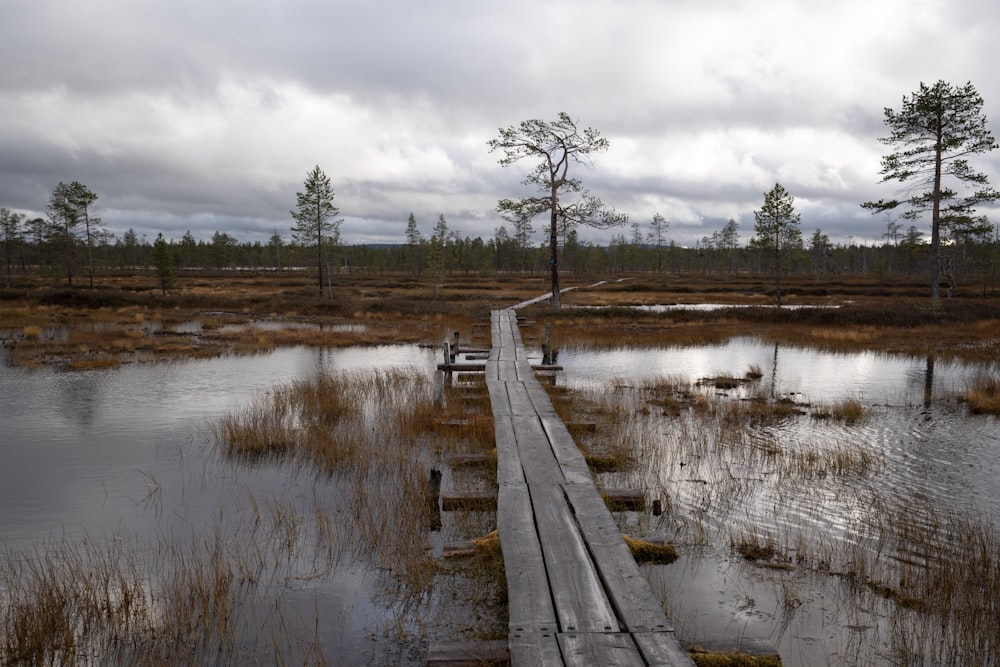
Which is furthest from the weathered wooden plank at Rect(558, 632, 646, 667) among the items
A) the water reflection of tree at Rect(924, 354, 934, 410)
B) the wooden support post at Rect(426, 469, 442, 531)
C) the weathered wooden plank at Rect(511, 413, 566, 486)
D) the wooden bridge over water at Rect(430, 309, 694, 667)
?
the water reflection of tree at Rect(924, 354, 934, 410)

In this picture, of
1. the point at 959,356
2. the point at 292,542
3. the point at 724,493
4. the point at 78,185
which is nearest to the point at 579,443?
the point at 724,493

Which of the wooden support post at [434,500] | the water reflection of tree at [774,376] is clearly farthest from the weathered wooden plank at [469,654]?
the water reflection of tree at [774,376]

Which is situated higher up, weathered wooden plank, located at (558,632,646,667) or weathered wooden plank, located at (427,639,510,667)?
weathered wooden plank, located at (558,632,646,667)

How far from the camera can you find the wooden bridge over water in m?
4.06

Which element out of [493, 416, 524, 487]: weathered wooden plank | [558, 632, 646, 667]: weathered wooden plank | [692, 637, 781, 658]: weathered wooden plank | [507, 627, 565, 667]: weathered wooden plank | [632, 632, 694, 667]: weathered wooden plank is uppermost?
[493, 416, 524, 487]: weathered wooden plank

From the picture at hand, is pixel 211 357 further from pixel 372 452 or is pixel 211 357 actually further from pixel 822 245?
pixel 822 245

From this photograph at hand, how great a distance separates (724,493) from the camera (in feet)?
29.0

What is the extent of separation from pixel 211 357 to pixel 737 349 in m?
21.8

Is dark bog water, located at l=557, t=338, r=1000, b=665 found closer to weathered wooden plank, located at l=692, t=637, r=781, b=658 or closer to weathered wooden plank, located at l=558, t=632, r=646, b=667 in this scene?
weathered wooden plank, located at l=692, t=637, r=781, b=658

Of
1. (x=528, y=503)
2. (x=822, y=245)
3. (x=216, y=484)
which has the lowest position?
(x=216, y=484)

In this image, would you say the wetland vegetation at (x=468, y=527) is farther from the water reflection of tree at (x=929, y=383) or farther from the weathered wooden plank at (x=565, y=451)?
the weathered wooden plank at (x=565, y=451)

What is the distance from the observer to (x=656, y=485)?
357 inches

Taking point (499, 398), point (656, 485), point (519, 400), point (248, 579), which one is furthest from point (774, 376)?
point (248, 579)

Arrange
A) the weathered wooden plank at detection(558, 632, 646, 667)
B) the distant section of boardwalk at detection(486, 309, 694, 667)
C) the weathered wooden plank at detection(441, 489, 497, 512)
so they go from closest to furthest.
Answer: the weathered wooden plank at detection(558, 632, 646, 667)
the distant section of boardwalk at detection(486, 309, 694, 667)
the weathered wooden plank at detection(441, 489, 497, 512)
